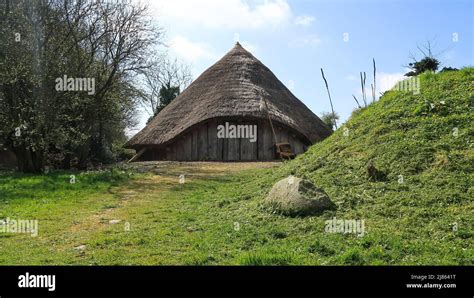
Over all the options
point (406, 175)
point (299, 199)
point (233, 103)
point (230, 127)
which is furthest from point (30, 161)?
point (406, 175)

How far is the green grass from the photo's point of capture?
651 cm

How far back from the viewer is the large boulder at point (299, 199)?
27.5 feet

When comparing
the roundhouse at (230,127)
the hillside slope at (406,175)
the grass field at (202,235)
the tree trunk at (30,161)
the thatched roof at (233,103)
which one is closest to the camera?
the grass field at (202,235)

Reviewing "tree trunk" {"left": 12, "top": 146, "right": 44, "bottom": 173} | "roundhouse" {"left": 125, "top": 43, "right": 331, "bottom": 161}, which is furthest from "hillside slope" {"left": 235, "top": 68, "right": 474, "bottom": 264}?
"tree trunk" {"left": 12, "top": 146, "right": 44, "bottom": 173}

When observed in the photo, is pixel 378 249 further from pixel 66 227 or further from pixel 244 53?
pixel 244 53

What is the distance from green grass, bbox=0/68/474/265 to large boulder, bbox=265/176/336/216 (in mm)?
227

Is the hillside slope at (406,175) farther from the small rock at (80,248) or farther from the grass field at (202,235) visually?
the small rock at (80,248)

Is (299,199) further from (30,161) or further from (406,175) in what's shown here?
(30,161)

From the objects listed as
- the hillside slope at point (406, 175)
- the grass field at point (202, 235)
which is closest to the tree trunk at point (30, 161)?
the grass field at point (202, 235)

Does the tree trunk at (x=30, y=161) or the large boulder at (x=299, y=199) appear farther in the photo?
the tree trunk at (x=30, y=161)

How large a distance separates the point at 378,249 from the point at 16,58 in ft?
53.5

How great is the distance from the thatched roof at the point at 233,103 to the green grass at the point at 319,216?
8592 millimetres

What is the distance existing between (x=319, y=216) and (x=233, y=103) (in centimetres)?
1640

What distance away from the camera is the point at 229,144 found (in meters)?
23.9
